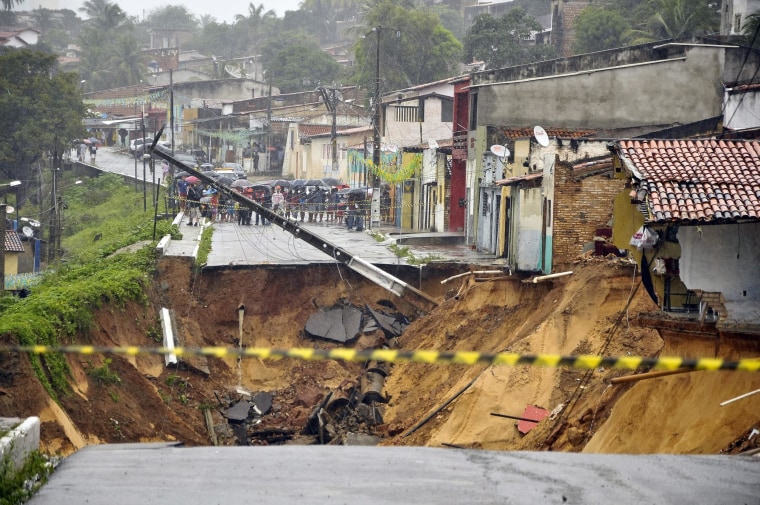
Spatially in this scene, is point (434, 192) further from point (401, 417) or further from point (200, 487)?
point (200, 487)

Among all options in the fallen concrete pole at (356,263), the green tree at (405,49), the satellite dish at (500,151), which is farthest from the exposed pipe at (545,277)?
the green tree at (405,49)

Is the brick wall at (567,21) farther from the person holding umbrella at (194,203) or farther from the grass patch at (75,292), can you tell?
the person holding umbrella at (194,203)

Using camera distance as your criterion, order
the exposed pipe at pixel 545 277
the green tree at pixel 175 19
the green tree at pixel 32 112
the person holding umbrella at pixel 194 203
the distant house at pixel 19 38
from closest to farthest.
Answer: the exposed pipe at pixel 545 277 → the person holding umbrella at pixel 194 203 → the green tree at pixel 32 112 → the distant house at pixel 19 38 → the green tree at pixel 175 19

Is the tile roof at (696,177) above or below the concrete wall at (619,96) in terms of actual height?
below

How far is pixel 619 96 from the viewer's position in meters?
32.3

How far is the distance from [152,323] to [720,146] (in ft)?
47.8

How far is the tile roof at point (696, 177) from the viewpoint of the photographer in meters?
14.5

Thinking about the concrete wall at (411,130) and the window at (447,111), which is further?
the concrete wall at (411,130)

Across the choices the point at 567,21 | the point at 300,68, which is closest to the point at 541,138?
the point at 567,21

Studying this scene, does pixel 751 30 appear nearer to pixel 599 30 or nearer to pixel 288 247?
pixel 288 247

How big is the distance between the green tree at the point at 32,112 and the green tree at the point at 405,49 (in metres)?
17.8

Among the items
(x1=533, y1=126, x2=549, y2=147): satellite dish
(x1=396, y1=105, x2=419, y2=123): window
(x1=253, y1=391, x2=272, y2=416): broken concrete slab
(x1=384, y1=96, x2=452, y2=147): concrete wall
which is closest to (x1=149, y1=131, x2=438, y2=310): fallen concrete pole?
(x1=533, y1=126, x2=549, y2=147): satellite dish

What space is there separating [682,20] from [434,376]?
99.2ft

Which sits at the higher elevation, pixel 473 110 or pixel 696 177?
pixel 473 110
